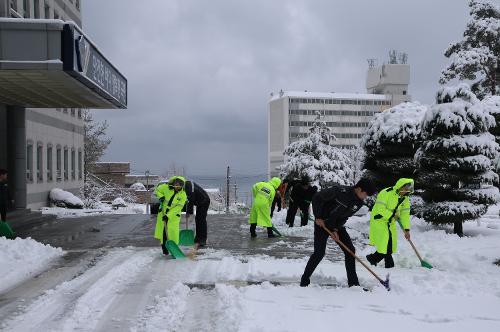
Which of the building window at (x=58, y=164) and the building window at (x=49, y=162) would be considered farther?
the building window at (x=58, y=164)

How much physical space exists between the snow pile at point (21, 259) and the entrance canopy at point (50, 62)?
13.3 ft

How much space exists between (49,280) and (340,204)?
4.74 m

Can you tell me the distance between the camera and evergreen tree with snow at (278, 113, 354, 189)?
28.2 metres

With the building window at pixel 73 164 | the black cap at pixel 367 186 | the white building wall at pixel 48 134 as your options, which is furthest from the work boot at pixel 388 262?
the building window at pixel 73 164

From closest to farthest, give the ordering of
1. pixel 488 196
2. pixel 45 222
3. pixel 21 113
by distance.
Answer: pixel 488 196 → pixel 45 222 → pixel 21 113

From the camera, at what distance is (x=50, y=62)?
11.5 metres

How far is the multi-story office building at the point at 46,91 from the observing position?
1148 cm

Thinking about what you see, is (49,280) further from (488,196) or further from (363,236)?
(488,196)

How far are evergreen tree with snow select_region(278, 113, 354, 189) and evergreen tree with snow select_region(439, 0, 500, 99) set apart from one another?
285 inches

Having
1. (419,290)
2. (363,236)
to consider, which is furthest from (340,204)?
(363,236)

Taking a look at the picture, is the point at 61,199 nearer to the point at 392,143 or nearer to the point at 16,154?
the point at 16,154

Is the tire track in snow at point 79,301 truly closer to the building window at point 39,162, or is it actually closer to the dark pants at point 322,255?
the dark pants at point 322,255

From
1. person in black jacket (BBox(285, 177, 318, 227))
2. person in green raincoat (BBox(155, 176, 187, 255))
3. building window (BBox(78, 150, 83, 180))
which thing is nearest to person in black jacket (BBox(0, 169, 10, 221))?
person in green raincoat (BBox(155, 176, 187, 255))

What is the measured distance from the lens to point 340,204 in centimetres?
723
